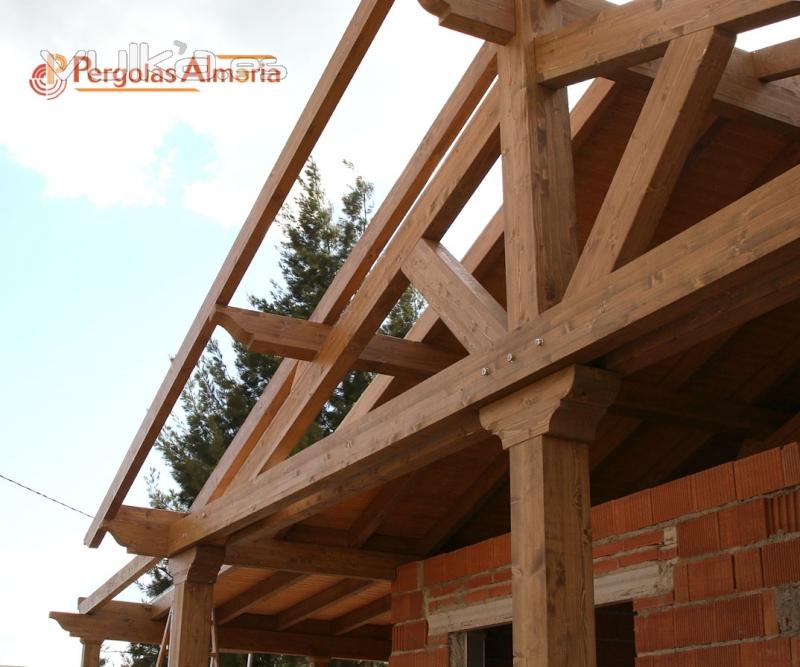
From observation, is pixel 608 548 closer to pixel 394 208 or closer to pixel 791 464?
pixel 791 464

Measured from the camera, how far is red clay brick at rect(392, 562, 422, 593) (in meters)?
8.25

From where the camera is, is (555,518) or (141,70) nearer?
(555,518)

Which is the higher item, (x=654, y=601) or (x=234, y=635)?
(x=234, y=635)

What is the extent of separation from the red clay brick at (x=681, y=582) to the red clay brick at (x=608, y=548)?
0.50 meters

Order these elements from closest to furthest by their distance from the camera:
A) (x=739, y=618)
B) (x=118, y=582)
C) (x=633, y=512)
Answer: (x=739, y=618), (x=633, y=512), (x=118, y=582)

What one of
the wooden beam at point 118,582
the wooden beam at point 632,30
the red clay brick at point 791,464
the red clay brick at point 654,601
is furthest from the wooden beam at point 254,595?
the wooden beam at point 632,30

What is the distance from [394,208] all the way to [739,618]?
106 inches

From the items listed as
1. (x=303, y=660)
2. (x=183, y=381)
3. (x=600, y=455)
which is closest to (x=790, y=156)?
(x=600, y=455)

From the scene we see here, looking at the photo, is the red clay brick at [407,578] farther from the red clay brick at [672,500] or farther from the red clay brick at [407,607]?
the red clay brick at [672,500]

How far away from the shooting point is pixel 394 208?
20.1 ft

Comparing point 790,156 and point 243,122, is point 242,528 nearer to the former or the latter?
point 790,156

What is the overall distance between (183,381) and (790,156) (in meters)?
3.68

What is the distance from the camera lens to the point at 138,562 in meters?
8.40

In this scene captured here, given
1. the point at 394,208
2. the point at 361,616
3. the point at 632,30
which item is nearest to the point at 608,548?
the point at 394,208
